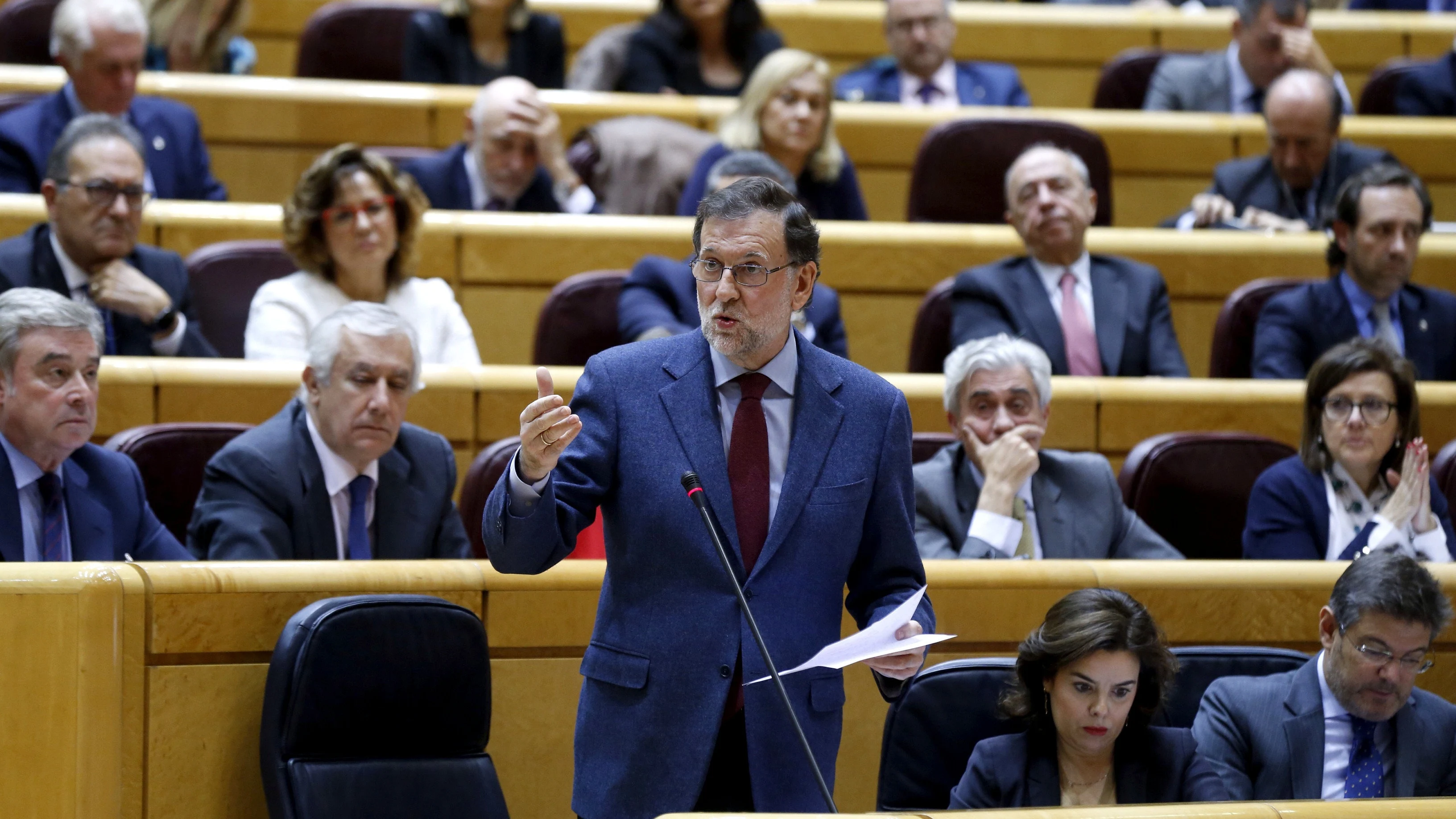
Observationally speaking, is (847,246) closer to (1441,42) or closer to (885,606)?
(885,606)

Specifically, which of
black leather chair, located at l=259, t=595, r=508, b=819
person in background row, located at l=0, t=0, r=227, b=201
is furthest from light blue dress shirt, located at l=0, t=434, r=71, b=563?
person in background row, located at l=0, t=0, r=227, b=201

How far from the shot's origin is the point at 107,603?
1.40 meters

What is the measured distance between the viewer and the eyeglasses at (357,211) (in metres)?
2.37

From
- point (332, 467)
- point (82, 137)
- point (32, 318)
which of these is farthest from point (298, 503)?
point (82, 137)

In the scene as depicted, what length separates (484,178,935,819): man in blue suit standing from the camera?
124 cm

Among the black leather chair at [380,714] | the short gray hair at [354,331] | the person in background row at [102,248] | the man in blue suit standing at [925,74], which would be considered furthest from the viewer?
the man in blue suit standing at [925,74]

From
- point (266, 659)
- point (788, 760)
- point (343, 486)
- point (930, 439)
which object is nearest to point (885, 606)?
point (788, 760)

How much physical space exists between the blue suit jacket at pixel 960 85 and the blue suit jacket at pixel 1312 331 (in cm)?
103

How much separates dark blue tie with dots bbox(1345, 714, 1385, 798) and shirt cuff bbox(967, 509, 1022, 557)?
1.42ft

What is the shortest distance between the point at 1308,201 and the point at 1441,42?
1.22 meters

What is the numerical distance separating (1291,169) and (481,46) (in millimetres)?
1557

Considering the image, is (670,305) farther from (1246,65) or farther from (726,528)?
(1246,65)

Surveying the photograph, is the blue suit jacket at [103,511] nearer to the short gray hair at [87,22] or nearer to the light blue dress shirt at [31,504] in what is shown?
the light blue dress shirt at [31,504]

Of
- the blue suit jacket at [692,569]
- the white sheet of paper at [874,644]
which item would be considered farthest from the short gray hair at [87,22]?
the white sheet of paper at [874,644]
